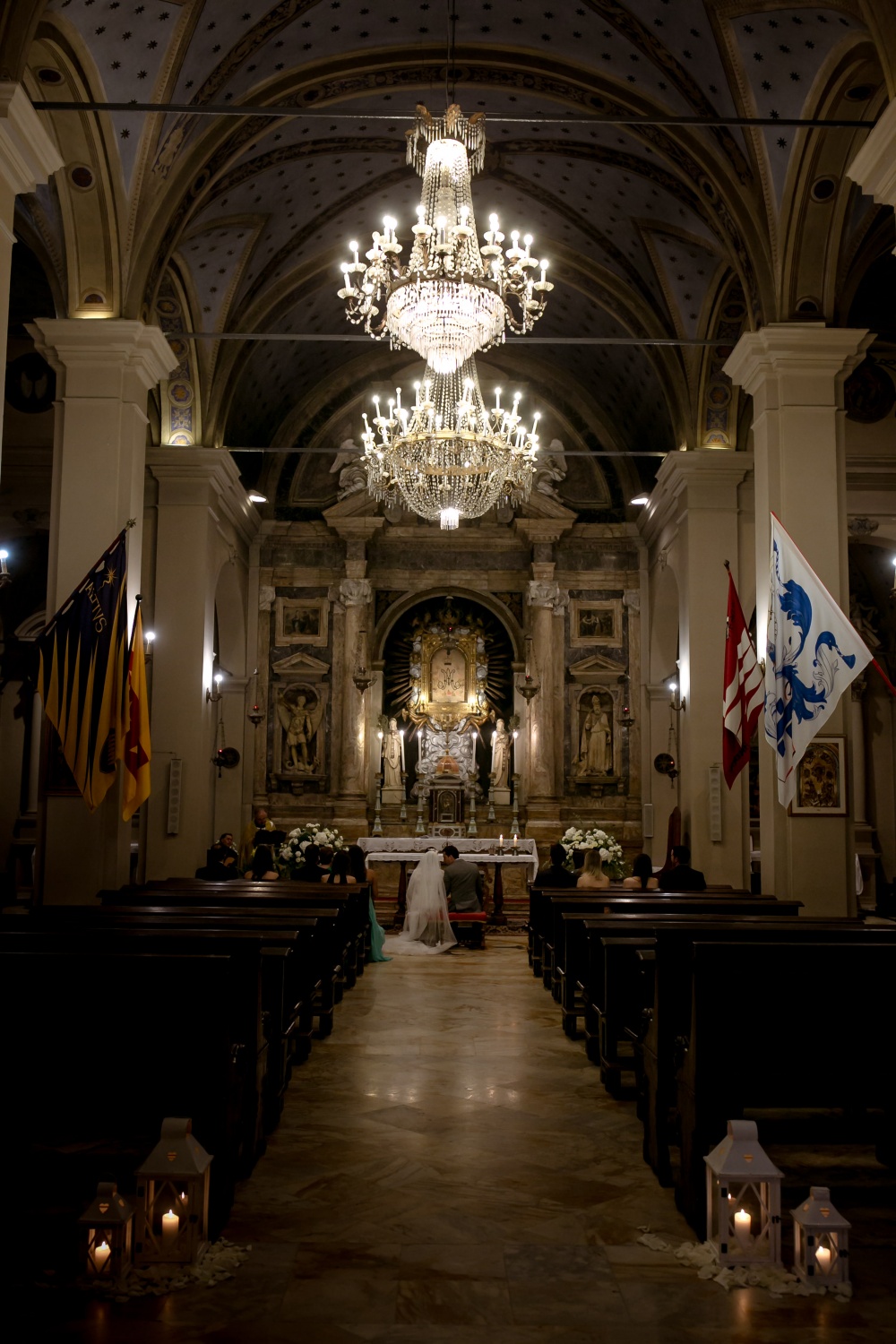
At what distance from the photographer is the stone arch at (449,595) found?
19609 mm

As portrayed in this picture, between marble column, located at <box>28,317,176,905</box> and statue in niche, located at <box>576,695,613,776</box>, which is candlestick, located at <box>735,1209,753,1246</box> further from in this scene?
statue in niche, located at <box>576,695,613,776</box>

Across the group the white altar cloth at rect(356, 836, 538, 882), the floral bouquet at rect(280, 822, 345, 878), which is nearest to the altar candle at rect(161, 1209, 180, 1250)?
the floral bouquet at rect(280, 822, 345, 878)

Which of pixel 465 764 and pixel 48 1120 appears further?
pixel 465 764

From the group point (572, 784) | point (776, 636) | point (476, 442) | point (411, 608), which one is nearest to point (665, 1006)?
point (776, 636)

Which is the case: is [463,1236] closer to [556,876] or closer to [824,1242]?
[824,1242]

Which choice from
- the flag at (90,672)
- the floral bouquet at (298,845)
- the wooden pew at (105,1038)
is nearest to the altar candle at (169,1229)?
the wooden pew at (105,1038)

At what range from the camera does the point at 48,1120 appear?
476 centimetres

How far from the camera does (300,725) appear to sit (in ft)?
62.6

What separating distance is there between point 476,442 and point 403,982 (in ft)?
16.7

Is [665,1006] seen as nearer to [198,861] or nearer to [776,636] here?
[776,636]

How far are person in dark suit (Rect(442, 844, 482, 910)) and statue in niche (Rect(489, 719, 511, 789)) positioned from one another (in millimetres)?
5858

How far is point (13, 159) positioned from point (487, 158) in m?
8.22

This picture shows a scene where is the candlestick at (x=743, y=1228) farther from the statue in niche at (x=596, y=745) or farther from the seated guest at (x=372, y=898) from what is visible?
the statue in niche at (x=596, y=745)

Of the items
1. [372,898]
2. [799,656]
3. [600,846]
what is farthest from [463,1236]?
[600,846]
